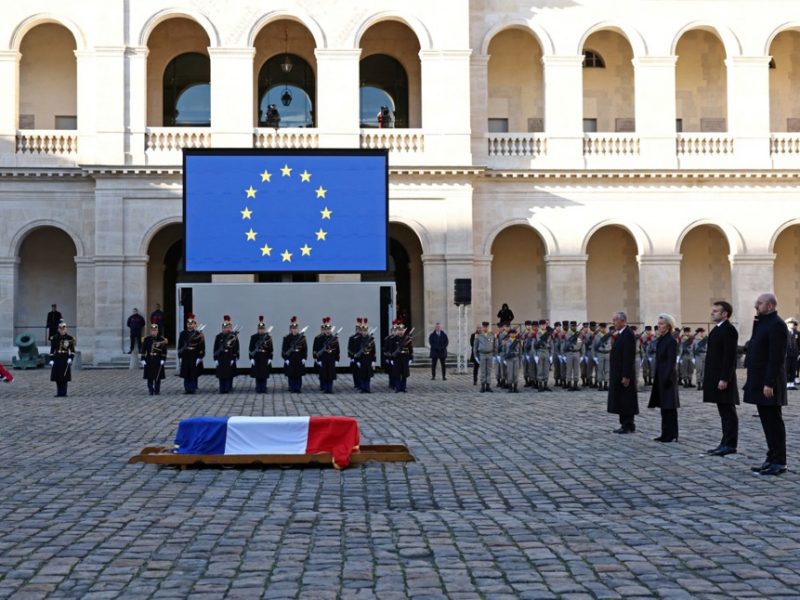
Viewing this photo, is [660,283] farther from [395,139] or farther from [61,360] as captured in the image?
[61,360]

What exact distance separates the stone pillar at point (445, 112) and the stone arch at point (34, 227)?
37.7 ft

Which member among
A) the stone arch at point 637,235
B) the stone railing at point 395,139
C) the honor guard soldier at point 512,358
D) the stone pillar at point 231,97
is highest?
the stone pillar at point 231,97

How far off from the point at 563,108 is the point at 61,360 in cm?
2002

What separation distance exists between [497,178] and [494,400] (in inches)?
622

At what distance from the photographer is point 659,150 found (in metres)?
36.9

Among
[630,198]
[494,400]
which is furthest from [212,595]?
[630,198]

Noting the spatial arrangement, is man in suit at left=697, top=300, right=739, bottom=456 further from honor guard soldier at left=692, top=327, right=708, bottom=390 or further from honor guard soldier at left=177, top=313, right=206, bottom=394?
honor guard soldier at left=177, top=313, right=206, bottom=394

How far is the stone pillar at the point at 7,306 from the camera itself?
1379 inches

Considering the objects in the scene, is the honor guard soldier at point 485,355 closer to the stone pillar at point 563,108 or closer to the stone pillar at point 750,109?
the stone pillar at point 563,108

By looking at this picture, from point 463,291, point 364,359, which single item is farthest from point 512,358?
point 463,291

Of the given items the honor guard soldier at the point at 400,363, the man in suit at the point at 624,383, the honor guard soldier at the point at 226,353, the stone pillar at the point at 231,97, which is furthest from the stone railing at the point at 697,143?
the man in suit at the point at 624,383

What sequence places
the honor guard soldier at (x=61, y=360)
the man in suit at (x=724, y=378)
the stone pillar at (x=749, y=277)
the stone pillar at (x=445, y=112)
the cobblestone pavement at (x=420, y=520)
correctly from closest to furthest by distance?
1. the cobblestone pavement at (x=420, y=520)
2. the man in suit at (x=724, y=378)
3. the honor guard soldier at (x=61, y=360)
4. the stone pillar at (x=445, y=112)
5. the stone pillar at (x=749, y=277)

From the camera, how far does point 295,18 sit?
35562 millimetres

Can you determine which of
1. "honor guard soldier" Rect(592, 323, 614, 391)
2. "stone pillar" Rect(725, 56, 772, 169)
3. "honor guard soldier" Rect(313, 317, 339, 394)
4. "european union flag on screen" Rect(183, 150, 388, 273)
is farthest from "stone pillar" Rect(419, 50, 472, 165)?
"honor guard soldier" Rect(313, 317, 339, 394)
